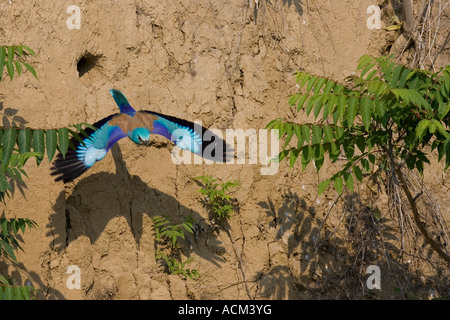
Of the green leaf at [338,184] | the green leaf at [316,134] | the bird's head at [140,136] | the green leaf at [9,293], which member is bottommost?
the green leaf at [9,293]

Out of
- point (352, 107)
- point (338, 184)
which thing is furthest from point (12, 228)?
point (352, 107)

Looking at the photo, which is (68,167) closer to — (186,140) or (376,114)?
(186,140)

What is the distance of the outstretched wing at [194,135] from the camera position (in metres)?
5.50

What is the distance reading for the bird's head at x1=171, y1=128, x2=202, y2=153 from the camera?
5.53m

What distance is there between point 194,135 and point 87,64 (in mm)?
1084

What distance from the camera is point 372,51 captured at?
6.80 metres

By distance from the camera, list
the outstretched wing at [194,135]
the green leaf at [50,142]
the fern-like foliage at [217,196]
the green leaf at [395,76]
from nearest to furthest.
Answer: the green leaf at [50,142]
the green leaf at [395,76]
the outstretched wing at [194,135]
the fern-like foliage at [217,196]

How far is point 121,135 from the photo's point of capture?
5.32m

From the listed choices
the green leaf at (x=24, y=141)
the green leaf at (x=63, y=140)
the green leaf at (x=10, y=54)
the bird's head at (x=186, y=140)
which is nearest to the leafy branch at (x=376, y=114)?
the bird's head at (x=186, y=140)

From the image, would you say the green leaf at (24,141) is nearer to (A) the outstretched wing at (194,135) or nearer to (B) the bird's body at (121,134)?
(B) the bird's body at (121,134)

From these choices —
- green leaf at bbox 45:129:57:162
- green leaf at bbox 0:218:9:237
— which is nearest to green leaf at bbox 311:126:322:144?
green leaf at bbox 45:129:57:162

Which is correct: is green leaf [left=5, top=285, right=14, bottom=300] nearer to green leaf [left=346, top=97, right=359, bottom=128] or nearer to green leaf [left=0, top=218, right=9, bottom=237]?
green leaf [left=0, top=218, right=9, bottom=237]

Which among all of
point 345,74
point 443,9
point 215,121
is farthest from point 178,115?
point 443,9

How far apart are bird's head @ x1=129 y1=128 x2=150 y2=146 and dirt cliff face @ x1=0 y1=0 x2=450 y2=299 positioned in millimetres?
349
